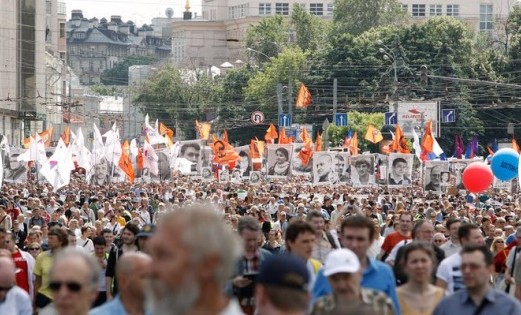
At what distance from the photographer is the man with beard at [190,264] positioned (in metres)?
4.62

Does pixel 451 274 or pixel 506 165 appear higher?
pixel 506 165

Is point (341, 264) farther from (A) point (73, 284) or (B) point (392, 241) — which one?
(B) point (392, 241)

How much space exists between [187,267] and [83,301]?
2262 millimetres

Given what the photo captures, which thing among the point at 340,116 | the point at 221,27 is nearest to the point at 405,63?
the point at 340,116

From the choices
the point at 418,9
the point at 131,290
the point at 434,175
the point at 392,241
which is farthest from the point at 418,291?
the point at 418,9

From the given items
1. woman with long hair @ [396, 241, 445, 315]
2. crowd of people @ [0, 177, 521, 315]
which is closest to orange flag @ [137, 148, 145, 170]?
crowd of people @ [0, 177, 521, 315]

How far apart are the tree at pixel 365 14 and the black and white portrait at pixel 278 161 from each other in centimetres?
7357

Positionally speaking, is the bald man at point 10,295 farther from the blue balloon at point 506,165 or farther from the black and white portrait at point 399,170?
the black and white portrait at point 399,170

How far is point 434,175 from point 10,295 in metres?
33.8

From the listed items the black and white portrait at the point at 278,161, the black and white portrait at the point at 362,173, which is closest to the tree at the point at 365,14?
the black and white portrait at the point at 278,161

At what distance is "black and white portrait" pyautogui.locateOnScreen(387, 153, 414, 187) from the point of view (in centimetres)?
4603

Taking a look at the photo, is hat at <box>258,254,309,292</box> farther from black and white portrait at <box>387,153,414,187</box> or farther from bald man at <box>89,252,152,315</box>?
black and white portrait at <box>387,153,414,187</box>

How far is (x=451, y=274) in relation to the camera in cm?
1106

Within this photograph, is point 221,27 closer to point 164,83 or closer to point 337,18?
point 164,83
